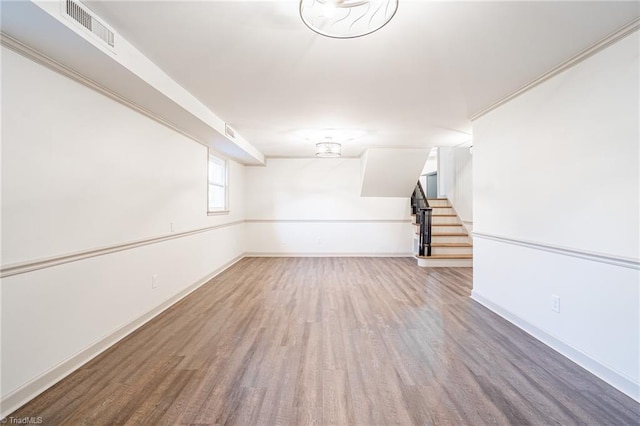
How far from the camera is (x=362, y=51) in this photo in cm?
191

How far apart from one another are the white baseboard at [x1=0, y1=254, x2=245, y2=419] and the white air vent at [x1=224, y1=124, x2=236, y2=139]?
7.55 ft

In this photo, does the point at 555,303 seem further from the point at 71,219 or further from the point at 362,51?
the point at 71,219

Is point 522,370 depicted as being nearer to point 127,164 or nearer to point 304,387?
point 304,387

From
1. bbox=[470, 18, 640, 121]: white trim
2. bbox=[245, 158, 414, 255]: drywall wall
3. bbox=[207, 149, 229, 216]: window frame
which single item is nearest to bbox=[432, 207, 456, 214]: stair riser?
bbox=[245, 158, 414, 255]: drywall wall

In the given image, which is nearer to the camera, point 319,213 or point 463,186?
point 463,186

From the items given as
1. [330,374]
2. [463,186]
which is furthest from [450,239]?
[330,374]

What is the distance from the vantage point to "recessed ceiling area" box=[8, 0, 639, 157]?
1.53m

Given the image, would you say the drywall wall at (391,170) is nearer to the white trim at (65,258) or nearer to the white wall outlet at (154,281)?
the white trim at (65,258)

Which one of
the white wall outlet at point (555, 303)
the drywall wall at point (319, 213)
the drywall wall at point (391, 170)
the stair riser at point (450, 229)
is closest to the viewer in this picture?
the white wall outlet at point (555, 303)

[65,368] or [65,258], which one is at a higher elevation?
[65,258]

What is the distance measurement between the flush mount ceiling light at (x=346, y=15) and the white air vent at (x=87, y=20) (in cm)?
126

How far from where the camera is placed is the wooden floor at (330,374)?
152 centimetres

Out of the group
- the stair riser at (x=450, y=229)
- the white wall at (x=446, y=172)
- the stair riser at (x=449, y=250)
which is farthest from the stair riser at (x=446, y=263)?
the white wall at (x=446, y=172)

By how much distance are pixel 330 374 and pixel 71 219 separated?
86.6 inches
